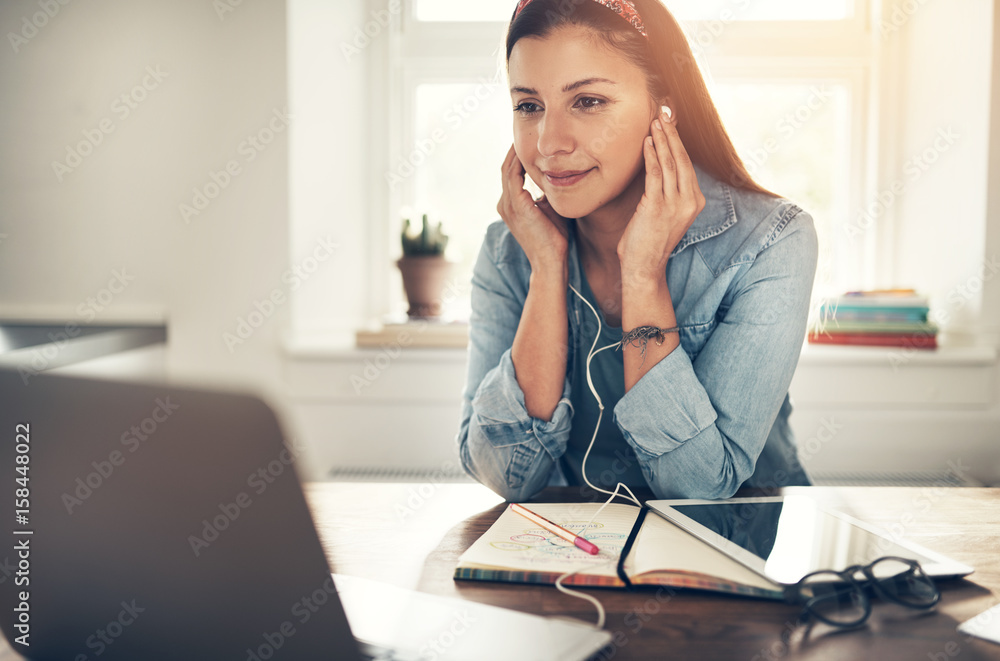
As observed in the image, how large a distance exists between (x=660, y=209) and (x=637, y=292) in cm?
14

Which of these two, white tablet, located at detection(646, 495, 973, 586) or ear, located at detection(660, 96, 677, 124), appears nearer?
white tablet, located at detection(646, 495, 973, 586)

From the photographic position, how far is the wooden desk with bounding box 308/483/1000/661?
1.78 ft

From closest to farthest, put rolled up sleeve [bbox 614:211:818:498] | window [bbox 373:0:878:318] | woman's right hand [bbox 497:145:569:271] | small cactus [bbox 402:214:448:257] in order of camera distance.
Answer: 1. rolled up sleeve [bbox 614:211:818:498]
2. woman's right hand [bbox 497:145:569:271]
3. small cactus [bbox 402:214:448:257]
4. window [bbox 373:0:878:318]

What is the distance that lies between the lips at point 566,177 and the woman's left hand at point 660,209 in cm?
10

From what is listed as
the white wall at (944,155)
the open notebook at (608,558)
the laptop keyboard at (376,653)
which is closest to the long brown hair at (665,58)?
the open notebook at (608,558)

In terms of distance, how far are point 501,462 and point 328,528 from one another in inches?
12.2

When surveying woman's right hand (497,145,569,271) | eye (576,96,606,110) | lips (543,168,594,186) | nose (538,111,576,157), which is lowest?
woman's right hand (497,145,569,271)

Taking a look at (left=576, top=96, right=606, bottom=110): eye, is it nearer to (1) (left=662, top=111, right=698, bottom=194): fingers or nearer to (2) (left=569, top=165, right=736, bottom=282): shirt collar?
(1) (left=662, top=111, right=698, bottom=194): fingers

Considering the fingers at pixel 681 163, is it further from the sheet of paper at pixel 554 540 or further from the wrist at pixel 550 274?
the sheet of paper at pixel 554 540

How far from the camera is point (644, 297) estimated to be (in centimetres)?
109

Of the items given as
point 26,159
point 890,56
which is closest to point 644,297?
point 890,56

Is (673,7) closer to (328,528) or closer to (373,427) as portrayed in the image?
(328,528)

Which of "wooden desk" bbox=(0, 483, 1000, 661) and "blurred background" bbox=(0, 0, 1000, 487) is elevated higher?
"blurred background" bbox=(0, 0, 1000, 487)

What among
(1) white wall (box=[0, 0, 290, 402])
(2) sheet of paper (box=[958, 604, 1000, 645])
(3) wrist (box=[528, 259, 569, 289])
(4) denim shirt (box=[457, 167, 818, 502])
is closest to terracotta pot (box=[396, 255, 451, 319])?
(1) white wall (box=[0, 0, 290, 402])
